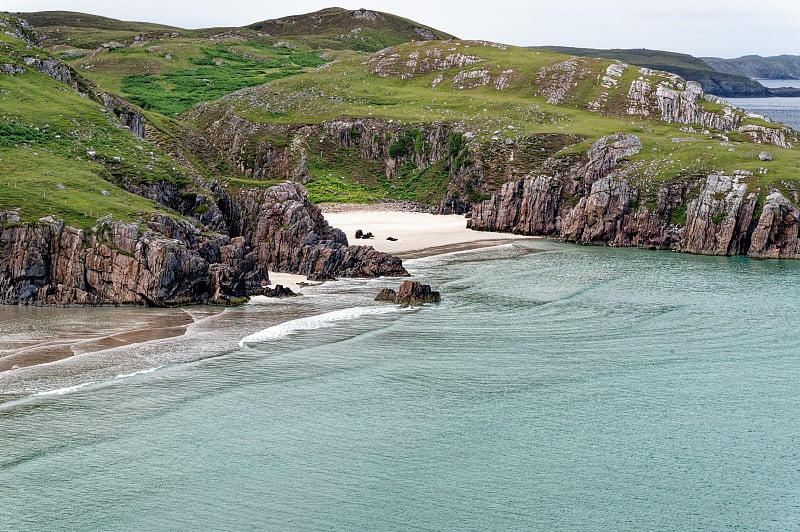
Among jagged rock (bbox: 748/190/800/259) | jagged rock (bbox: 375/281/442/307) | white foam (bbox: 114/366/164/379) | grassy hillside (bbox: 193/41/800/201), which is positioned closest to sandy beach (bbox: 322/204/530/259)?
grassy hillside (bbox: 193/41/800/201)

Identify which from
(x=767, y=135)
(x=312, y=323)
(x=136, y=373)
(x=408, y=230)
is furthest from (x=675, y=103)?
(x=136, y=373)

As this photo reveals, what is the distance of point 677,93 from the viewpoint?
480 ft

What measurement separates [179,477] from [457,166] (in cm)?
10333

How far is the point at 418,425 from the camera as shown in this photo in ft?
140

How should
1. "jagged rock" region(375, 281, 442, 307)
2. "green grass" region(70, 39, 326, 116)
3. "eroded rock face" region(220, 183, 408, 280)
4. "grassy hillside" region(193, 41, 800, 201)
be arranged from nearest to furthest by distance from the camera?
"jagged rock" region(375, 281, 442, 307), "eroded rock face" region(220, 183, 408, 280), "grassy hillside" region(193, 41, 800, 201), "green grass" region(70, 39, 326, 116)

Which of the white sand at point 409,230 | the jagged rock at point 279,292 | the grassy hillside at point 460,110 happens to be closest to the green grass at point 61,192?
the jagged rock at point 279,292

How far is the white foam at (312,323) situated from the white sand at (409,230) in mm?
30234

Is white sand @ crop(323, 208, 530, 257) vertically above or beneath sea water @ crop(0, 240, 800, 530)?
above

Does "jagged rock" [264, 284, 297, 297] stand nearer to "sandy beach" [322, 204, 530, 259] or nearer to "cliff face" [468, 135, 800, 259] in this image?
"sandy beach" [322, 204, 530, 259]

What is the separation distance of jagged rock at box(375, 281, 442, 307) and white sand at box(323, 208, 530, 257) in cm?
2574

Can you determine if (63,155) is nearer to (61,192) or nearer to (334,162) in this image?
(61,192)

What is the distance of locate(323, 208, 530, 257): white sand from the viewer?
4082 inches

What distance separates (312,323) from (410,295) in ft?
33.4

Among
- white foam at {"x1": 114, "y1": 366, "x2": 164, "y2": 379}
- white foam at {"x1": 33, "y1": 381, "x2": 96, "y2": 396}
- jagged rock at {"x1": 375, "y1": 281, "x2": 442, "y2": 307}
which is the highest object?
jagged rock at {"x1": 375, "y1": 281, "x2": 442, "y2": 307}
